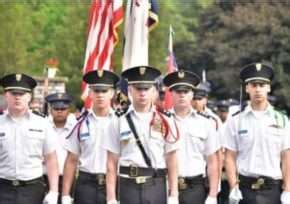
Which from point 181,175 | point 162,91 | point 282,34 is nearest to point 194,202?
point 181,175

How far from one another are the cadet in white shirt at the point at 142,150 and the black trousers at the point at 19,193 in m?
1.00

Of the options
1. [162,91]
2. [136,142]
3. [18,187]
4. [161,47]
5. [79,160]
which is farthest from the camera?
[161,47]

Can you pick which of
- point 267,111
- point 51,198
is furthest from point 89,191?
point 267,111

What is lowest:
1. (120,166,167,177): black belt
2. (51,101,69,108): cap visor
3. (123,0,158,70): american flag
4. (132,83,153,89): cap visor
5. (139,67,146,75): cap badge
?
(120,166,167,177): black belt

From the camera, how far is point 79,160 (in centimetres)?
979

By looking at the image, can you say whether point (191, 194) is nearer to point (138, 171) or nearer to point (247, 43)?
point (138, 171)

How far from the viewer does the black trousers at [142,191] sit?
8641 mm

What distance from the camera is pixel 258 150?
29.7 ft

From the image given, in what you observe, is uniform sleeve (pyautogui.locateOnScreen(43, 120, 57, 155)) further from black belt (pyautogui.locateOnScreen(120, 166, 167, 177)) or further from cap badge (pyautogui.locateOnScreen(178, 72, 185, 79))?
cap badge (pyautogui.locateOnScreen(178, 72, 185, 79))

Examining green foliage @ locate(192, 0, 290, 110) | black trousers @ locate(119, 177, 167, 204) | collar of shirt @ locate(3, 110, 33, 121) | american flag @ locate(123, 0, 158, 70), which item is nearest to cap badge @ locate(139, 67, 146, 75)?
black trousers @ locate(119, 177, 167, 204)

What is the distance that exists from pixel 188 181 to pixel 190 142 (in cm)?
46

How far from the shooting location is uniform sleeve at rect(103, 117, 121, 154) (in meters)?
8.63

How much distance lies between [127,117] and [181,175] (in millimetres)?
1581

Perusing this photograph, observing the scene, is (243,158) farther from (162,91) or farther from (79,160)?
(162,91)
